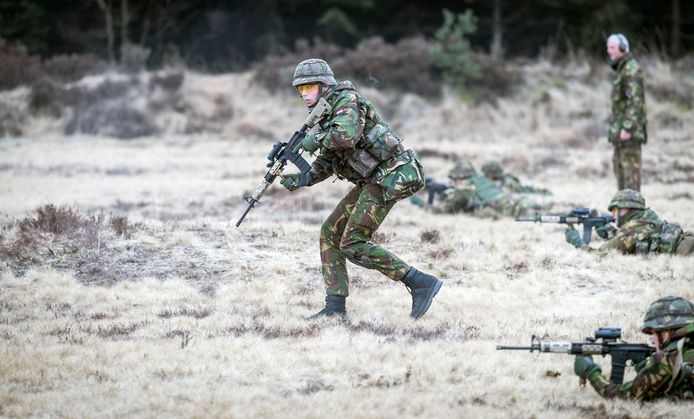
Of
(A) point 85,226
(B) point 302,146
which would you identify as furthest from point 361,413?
(A) point 85,226

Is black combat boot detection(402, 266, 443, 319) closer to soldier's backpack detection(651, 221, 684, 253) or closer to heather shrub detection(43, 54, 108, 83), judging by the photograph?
soldier's backpack detection(651, 221, 684, 253)

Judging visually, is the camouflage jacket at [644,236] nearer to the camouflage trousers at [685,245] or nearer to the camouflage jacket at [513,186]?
the camouflage trousers at [685,245]

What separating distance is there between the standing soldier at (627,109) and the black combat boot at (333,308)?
6.55 meters

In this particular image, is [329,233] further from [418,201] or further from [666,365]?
[418,201]

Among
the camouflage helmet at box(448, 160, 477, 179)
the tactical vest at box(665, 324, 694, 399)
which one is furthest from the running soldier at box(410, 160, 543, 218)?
the tactical vest at box(665, 324, 694, 399)

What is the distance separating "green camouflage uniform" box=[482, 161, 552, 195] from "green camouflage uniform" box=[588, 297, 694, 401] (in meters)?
9.23

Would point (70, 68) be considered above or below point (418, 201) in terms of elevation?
above

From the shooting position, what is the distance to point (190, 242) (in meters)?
9.65

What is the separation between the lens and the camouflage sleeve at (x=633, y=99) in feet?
39.4

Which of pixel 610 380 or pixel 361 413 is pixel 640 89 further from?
pixel 361 413

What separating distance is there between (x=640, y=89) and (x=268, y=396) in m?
8.75

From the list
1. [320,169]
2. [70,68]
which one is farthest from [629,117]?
[70,68]

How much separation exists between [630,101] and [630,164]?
0.93 m

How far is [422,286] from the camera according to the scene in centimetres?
709
